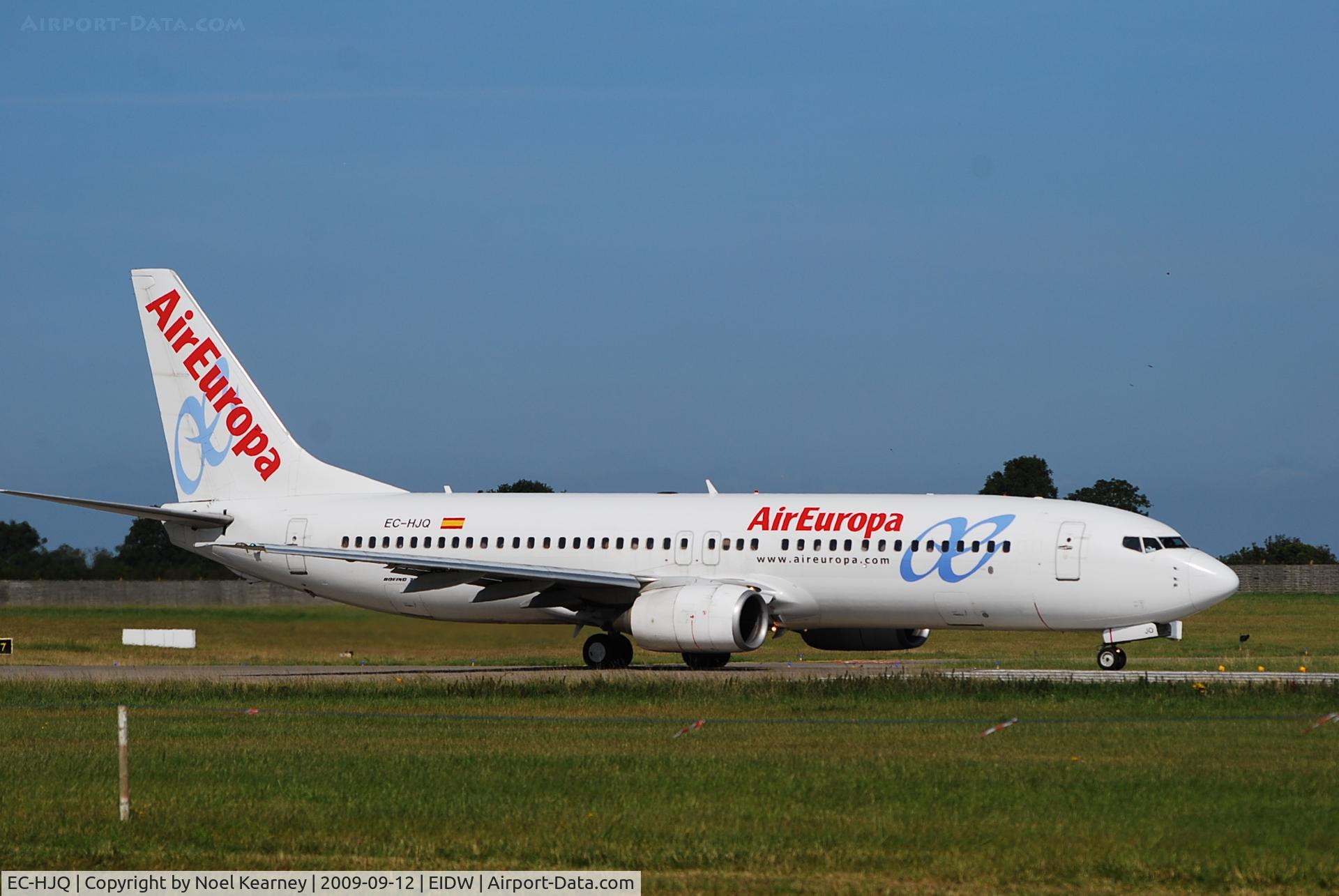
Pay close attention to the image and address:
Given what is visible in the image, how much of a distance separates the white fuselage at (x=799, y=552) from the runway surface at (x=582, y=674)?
1.16 metres

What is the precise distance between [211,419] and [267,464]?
1898 mm

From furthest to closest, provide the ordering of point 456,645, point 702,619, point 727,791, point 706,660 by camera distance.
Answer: point 456,645 < point 706,660 < point 702,619 < point 727,791

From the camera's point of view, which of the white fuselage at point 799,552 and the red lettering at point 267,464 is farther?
the red lettering at point 267,464

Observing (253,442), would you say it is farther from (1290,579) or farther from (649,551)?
(1290,579)

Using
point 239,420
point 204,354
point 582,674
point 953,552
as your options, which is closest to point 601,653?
point 582,674

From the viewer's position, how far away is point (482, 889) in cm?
1224

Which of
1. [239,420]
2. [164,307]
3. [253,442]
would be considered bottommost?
[253,442]

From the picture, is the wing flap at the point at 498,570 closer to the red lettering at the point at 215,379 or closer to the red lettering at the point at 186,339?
the red lettering at the point at 215,379

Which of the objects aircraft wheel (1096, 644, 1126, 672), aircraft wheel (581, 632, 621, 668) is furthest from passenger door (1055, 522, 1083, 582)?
aircraft wheel (581, 632, 621, 668)

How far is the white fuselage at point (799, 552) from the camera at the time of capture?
116 ft

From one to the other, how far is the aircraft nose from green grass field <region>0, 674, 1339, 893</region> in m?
7.64

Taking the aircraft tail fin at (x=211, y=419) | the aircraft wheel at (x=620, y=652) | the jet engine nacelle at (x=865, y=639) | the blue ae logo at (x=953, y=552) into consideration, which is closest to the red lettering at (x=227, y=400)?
the aircraft tail fin at (x=211, y=419)

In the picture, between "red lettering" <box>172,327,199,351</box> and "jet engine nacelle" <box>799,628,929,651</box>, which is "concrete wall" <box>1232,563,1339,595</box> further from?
"red lettering" <box>172,327,199,351</box>

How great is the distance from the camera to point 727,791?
54.5ft
